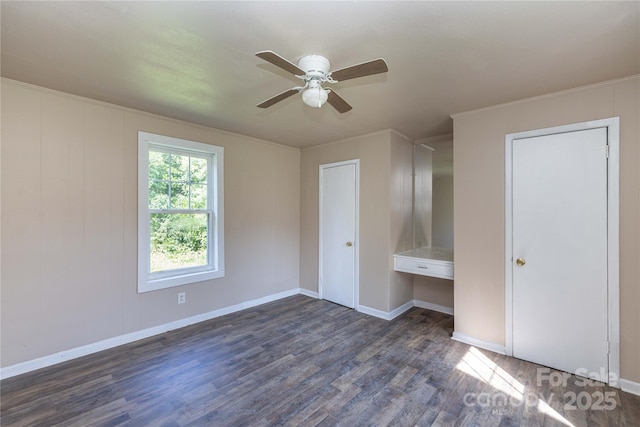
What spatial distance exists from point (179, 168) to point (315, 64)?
237 cm

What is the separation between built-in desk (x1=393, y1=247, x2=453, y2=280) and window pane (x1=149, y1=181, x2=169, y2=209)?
2.99 meters

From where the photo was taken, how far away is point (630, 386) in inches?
86.3

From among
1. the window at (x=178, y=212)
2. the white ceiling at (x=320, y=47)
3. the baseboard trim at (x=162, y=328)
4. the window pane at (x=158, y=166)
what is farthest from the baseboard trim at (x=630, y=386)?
the window pane at (x=158, y=166)

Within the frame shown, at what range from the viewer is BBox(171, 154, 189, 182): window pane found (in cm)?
339

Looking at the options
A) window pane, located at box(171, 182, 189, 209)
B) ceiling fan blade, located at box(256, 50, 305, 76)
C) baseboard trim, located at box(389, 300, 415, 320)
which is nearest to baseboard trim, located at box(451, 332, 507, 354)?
baseboard trim, located at box(389, 300, 415, 320)

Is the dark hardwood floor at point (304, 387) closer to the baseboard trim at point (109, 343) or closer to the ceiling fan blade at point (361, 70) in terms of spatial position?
the baseboard trim at point (109, 343)

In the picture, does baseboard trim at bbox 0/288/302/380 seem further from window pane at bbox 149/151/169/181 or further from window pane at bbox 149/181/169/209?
window pane at bbox 149/151/169/181

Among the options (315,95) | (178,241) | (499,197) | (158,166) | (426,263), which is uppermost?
(315,95)

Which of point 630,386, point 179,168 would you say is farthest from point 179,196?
point 630,386

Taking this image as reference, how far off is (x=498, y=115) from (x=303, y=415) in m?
3.20

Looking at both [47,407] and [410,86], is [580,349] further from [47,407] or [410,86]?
[47,407]

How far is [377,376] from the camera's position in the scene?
94.6 inches

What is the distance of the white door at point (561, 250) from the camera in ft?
7.65

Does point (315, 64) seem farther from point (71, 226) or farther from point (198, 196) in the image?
point (71, 226)
